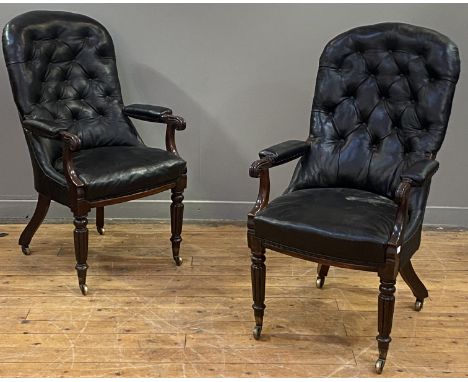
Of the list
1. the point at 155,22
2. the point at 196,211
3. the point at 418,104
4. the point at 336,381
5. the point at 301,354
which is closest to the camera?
the point at 336,381

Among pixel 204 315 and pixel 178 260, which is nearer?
pixel 204 315

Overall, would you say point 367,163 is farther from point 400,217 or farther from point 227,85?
point 227,85

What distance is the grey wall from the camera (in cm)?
374

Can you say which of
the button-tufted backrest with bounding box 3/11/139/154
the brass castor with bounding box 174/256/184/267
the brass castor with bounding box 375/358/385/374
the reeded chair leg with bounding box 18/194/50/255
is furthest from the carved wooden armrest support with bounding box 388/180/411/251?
the reeded chair leg with bounding box 18/194/50/255

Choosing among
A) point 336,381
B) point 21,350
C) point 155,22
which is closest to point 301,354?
point 336,381

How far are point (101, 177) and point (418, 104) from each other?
4.39ft

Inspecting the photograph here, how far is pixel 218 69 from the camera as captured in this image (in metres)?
3.85

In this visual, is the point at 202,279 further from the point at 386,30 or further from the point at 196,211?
the point at 386,30

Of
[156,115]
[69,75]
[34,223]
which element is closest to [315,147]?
[156,115]

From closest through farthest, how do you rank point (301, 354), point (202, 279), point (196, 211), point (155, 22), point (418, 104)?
1. point (301, 354)
2. point (418, 104)
3. point (202, 279)
4. point (155, 22)
5. point (196, 211)

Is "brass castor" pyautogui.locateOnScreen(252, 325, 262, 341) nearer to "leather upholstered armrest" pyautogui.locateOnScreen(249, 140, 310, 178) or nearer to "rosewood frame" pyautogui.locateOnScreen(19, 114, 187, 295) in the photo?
"leather upholstered armrest" pyautogui.locateOnScreen(249, 140, 310, 178)

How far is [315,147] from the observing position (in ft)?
10.2

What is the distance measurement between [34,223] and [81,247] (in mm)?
522

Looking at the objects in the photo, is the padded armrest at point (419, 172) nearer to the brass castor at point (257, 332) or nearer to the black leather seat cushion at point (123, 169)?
the brass castor at point (257, 332)
